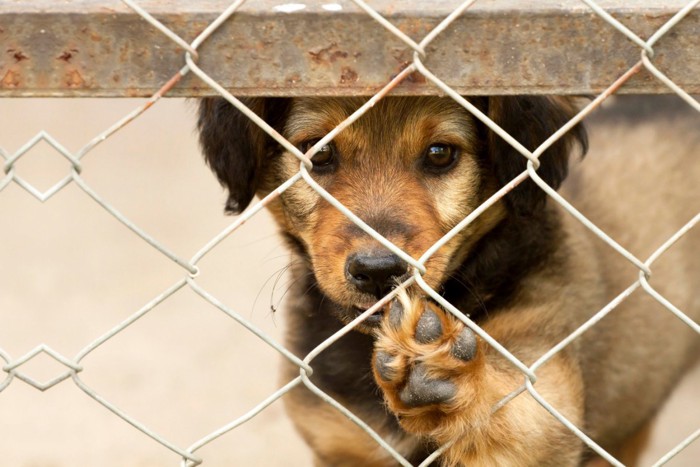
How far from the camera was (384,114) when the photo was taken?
260 cm

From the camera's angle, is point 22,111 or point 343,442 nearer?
point 343,442

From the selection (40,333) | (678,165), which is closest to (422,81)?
(678,165)

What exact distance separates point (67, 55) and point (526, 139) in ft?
4.35

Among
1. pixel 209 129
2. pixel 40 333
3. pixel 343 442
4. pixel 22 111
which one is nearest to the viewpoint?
pixel 209 129

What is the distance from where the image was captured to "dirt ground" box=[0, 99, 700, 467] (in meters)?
4.17

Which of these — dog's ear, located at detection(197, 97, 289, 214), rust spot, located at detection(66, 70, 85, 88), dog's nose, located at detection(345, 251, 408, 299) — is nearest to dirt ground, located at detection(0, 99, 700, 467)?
dog's ear, located at detection(197, 97, 289, 214)

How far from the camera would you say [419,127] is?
8.59 feet

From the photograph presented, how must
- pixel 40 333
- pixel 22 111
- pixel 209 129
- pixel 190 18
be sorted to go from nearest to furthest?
pixel 190 18
pixel 209 129
pixel 40 333
pixel 22 111

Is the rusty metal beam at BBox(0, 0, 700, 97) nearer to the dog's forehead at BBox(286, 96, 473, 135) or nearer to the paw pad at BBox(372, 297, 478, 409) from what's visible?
the paw pad at BBox(372, 297, 478, 409)

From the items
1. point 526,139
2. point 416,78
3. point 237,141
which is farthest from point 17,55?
point 526,139

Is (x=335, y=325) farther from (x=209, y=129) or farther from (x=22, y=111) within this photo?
(x=22, y=111)

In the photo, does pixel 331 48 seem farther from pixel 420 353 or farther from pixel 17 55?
pixel 420 353

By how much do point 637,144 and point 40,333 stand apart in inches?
110

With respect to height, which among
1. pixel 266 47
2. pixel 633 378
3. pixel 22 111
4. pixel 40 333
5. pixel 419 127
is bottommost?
pixel 633 378
